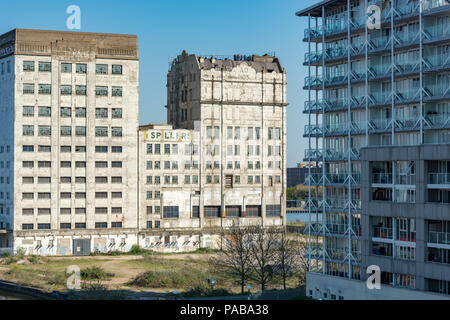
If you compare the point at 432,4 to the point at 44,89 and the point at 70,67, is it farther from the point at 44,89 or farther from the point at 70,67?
the point at 44,89

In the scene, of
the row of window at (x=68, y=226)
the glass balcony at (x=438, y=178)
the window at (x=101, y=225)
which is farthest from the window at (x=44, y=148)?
the glass balcony at (x=438, y=178)

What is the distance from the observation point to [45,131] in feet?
445

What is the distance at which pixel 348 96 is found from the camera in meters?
84.0

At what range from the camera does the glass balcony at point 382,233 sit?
76.9m

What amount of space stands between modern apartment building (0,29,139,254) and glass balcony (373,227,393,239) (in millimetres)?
68975

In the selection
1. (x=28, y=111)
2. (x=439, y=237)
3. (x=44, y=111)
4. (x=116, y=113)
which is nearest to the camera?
(x=439, y=237)

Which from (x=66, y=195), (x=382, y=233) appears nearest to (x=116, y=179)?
(x=66, y=195)

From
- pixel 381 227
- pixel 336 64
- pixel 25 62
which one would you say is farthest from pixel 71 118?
pixel 381 227

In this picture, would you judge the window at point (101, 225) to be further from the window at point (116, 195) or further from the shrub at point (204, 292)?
the shrub at point (204, 292)

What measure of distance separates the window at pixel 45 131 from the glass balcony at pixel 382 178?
231 feet

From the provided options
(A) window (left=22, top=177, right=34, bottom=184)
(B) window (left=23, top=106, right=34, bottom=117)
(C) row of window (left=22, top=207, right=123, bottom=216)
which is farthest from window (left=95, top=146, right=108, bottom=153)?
(B) window (left=23, top=106, right=34, bottom=117)

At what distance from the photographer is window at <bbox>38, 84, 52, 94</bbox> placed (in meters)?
135

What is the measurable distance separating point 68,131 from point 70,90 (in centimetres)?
659

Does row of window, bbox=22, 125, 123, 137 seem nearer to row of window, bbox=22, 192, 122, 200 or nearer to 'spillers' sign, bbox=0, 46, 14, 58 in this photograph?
row of window, bbox=22, 192, 122, 200
